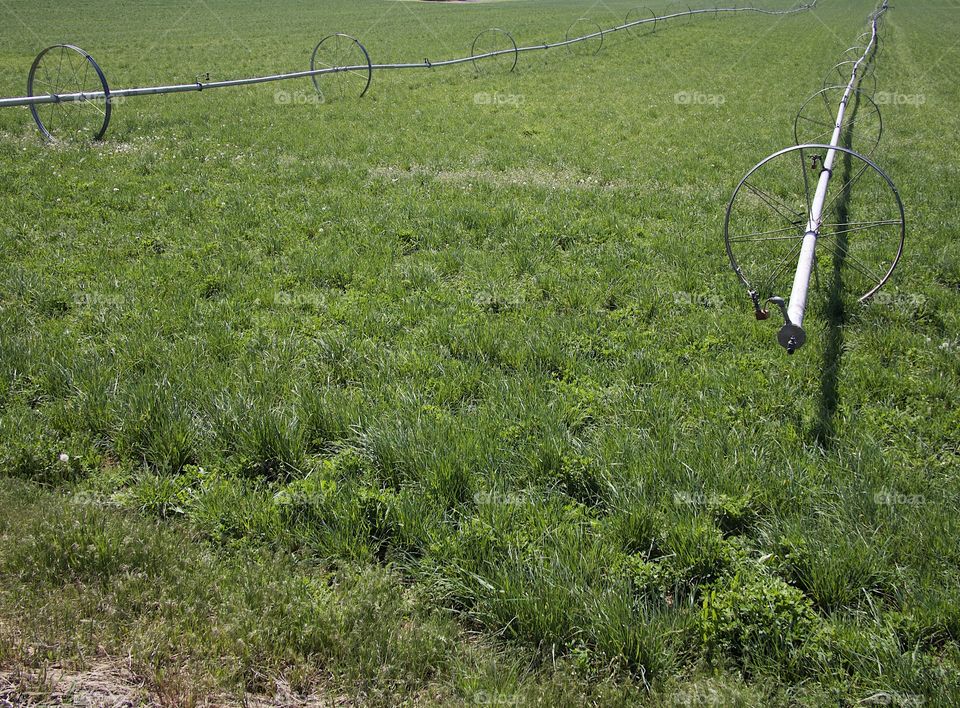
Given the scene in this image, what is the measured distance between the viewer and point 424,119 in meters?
14.2

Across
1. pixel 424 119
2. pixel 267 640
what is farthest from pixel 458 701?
pixel 424 119

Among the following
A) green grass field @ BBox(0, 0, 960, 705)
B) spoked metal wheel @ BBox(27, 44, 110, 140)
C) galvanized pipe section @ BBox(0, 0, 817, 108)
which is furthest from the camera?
spoked metal wheel @ BBox(27, 44, 110, 140)

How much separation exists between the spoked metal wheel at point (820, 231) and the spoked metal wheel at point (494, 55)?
12753mm

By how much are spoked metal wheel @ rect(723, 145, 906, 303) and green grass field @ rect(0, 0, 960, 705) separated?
319 millimetres

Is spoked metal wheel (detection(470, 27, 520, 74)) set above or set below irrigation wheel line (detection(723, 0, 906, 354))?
above

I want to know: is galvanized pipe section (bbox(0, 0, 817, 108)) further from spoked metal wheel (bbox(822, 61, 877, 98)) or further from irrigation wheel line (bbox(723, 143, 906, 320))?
A: irrigation wheel line (bbox(723, 143, 906, 320))

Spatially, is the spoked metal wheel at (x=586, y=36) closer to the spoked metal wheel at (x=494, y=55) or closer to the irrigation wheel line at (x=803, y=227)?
the spoked metal wheel at (x=494, y=55)

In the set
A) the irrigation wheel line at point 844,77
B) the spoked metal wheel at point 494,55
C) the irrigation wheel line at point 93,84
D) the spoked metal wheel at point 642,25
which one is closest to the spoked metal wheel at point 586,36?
the irrigation wheel line at point 93,84

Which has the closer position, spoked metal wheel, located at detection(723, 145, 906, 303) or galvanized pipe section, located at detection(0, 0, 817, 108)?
spoked metal wheel, located at detection(723, 145, 906, 303)

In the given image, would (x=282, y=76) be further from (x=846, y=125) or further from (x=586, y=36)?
(x=586, y=36)

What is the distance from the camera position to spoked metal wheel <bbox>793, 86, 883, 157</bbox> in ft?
41.2

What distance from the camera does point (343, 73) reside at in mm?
19875

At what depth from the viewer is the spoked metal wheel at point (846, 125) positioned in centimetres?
1255

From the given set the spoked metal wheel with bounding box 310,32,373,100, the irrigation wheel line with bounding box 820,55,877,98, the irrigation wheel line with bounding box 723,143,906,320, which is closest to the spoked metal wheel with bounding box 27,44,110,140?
the spoked metal wheel with bounding box 310,32,373,100
